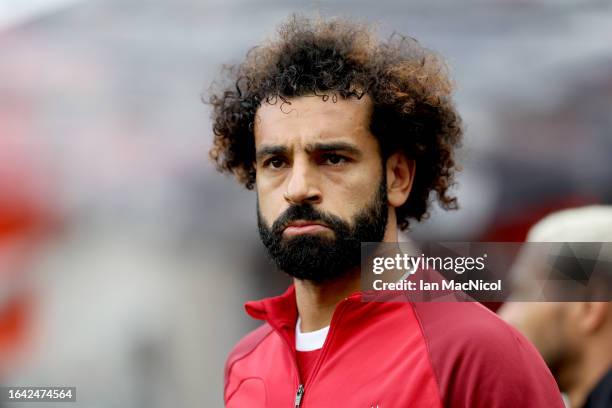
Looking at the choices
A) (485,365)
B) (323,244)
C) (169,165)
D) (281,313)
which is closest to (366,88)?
(323,244)

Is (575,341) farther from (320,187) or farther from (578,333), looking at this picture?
(320,187)

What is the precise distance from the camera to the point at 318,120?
5.45 ft

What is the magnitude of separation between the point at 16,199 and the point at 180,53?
106cm

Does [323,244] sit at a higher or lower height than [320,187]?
lower

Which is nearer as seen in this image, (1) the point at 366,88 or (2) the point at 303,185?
(2) the point at 303,185

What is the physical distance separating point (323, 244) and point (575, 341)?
79 centimetres

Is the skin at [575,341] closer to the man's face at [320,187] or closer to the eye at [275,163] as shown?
the man's face at [320,187]

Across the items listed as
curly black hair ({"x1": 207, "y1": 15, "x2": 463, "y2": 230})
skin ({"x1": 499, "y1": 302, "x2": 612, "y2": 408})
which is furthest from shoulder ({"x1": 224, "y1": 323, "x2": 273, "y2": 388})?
skin ({"x1": 499, "y1": 302, "x2": 612, "y2": 408})

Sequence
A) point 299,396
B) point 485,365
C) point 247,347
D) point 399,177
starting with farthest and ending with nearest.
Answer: point 247,347
point 399,177
point 299,396
point 485,365

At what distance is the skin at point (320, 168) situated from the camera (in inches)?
63.9

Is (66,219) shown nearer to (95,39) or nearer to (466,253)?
(95,39)

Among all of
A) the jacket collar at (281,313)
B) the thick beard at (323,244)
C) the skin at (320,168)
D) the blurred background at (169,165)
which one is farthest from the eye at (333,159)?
the blurred background at (169,165)

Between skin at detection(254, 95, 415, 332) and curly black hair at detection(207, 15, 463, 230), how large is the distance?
37 mm

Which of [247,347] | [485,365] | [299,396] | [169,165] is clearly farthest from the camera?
[169,165]
